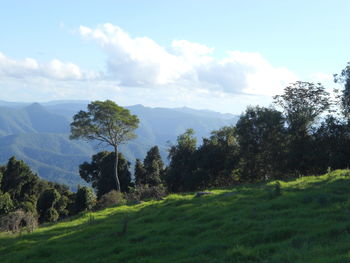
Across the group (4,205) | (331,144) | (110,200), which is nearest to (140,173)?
(4,205)

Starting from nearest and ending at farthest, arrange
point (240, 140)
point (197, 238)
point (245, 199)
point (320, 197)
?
point (197, 238) < point (320, 197) < point (245, 199) < point (240, 140)

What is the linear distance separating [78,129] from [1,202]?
11187mm

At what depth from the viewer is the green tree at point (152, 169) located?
1973 inches

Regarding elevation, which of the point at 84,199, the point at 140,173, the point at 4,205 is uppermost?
the point at 140,173

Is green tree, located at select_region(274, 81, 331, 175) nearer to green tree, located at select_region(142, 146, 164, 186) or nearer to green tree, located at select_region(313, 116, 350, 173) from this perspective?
green tree, located at select_region(313, 116, 350, 173)

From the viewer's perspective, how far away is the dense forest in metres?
30.9

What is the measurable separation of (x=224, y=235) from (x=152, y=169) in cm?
3978

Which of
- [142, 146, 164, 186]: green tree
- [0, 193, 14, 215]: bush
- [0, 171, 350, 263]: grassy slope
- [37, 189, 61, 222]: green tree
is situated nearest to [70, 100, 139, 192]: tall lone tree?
[37, 189, 61, 222]: green tree

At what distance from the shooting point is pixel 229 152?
3662 centimetres

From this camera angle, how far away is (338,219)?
1136cm

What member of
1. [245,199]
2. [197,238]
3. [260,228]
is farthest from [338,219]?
[245,199]

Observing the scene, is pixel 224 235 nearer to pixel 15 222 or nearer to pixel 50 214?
pixel 15 222

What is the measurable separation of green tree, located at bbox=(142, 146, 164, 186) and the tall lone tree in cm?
856

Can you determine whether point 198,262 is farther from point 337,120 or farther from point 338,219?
point 337,120
